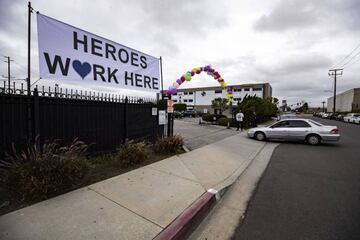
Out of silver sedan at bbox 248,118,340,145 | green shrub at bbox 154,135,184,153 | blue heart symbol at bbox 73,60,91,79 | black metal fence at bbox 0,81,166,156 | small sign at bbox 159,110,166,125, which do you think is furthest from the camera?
silver sedan at bbox 248,118,340,145

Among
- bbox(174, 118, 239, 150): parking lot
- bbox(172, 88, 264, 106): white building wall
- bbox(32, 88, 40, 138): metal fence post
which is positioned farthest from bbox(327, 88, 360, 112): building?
bbox(32, 88, 40, 138): metal fence post

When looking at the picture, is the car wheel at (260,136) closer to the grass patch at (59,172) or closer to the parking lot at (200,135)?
the parking lot at (200,135)

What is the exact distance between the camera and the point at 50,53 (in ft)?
13.9

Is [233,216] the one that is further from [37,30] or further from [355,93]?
[355,93]

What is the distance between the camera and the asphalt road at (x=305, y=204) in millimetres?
2549

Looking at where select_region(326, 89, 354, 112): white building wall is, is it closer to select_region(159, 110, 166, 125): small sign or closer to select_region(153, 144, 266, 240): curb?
select_region(159, 110, 166, 125): small sign

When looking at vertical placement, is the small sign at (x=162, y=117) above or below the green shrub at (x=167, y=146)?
above

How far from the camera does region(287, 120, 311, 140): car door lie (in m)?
9.45

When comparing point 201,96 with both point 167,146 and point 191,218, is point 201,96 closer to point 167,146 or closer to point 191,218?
point 167,146

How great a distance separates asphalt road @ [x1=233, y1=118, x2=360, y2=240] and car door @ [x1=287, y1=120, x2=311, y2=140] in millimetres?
3870

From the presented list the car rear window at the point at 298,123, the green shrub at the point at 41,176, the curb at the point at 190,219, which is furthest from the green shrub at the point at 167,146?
the car rear window at the point at 298,123

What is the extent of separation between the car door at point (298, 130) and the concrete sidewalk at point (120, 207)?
680 centimetres

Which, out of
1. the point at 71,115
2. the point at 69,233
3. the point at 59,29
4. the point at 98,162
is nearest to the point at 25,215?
the point at 69,233

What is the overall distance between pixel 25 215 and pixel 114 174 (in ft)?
6.06
